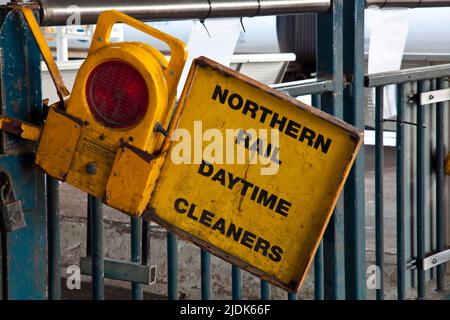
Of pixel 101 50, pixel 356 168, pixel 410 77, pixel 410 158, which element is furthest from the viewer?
pixel 410 158

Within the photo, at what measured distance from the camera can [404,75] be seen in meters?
3.11

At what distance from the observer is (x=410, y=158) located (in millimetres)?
3479

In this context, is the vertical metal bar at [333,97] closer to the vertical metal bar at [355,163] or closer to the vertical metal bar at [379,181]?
the vertical metal bar at [355,163]

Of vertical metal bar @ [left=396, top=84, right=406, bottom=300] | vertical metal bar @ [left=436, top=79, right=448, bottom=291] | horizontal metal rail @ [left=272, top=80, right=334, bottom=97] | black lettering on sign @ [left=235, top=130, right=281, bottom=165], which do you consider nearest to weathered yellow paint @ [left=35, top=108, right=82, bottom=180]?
black lettering on sign @ [left=235, top=130, right=281, bottom=165]

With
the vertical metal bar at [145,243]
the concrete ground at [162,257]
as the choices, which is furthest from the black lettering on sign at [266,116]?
the concrete ground at [162,257]

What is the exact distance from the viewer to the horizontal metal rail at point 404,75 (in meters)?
2.84

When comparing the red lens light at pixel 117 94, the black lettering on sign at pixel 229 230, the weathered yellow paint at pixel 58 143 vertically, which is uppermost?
the red lens light at pixel 117 94

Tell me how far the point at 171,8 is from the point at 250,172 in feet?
1.56

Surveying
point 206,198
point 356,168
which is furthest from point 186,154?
point 356,168

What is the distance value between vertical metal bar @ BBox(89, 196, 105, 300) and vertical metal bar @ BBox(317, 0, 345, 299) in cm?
85

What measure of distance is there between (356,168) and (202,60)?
1.14 m

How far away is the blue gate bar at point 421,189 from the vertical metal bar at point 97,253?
1.71 m

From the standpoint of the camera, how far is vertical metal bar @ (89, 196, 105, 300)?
2.05 meters

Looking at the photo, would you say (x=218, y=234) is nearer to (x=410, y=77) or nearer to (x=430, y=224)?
(x=410, y=77)
